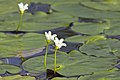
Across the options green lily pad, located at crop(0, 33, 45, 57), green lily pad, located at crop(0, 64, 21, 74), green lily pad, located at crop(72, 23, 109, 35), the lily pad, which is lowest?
green lily pad, located at crop(0, 64, 21, 74)

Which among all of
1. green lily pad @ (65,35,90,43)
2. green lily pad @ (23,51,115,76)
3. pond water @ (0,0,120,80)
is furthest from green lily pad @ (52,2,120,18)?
green lily pad @ (23,51,115,76)

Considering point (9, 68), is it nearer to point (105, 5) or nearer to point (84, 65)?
point (84, 65)

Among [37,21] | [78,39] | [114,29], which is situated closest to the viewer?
[78,39]

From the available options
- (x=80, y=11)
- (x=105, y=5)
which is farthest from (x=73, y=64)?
(x=105, y=5)

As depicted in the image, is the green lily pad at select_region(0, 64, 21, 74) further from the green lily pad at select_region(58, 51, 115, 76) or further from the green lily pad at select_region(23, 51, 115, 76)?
the green lily pad at select_region(58, 51, 115, 76)

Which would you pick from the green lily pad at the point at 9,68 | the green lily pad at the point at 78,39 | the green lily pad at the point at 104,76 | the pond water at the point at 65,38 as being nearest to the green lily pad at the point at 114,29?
the pond water at the point at 65,38

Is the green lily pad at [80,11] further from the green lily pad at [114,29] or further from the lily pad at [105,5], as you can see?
the green lily pad at [114,29]

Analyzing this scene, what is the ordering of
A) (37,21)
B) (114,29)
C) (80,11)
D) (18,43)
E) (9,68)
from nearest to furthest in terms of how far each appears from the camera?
(9,68), (18,43), (114,29), (37,21), (80,11)

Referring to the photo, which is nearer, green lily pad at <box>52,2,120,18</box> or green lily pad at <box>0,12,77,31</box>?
green lily pad at <box>0,12,77,31</box>
